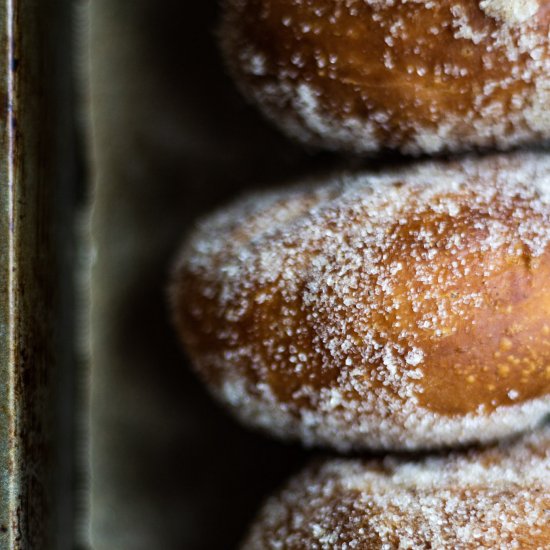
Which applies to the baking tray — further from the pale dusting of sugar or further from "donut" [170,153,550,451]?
the pale dusting of sugar

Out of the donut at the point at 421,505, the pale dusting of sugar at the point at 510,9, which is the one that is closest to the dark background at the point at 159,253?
the donut at the point at 421,505

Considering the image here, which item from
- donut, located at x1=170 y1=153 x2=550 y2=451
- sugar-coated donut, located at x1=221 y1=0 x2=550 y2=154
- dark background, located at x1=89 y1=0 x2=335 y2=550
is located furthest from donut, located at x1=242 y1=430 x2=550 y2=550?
sugar-coated donut, located at x1=221 y1=0 x2=550 y2=154

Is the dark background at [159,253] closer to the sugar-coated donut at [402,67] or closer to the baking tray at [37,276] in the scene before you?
the baking tray at [37,276]

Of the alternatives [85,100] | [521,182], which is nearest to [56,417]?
[85,100]

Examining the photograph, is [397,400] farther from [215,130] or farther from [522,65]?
[215,130]

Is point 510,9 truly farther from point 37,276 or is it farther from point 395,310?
point 37,276
